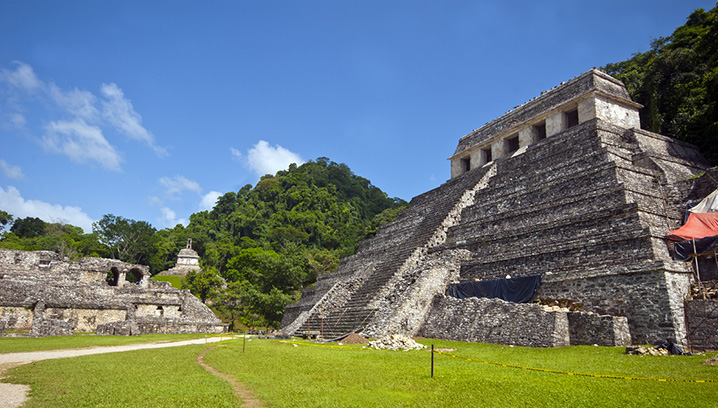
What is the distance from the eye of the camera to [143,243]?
64.6m

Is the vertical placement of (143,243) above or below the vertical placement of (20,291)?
above

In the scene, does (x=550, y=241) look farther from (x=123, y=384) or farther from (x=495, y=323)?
(x=123, y=384)

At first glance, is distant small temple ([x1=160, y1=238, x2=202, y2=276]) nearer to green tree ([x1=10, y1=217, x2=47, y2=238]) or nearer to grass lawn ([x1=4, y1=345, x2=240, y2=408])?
green tree ([x1=10, y1=217, x2=47, y2=238])

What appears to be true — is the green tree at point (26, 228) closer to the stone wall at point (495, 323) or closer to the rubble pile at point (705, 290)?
the stone wall at point (495, 323)

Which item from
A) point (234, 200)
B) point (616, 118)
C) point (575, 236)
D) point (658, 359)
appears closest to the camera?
point (658, 359)

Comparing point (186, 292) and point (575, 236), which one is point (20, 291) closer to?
point (186, 292)

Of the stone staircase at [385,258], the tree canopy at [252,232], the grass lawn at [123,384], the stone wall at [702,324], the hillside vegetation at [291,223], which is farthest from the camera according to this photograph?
the tree canopy at [252,232]

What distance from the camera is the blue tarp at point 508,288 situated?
13.5 m

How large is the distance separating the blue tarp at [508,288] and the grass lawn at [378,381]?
9.76 feet

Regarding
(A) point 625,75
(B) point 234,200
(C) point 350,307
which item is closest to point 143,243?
(B) point 234,200

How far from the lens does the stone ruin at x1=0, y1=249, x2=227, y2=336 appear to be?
20375mm

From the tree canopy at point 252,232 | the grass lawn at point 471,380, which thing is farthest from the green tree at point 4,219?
the grass lawn at point 471,380

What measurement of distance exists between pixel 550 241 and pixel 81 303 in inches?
809

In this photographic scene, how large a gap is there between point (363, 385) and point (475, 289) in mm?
8814
